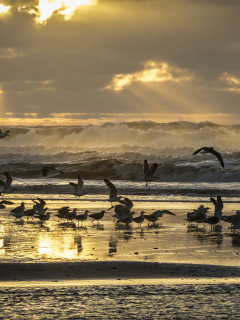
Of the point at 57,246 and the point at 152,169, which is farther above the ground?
the point at 152,169

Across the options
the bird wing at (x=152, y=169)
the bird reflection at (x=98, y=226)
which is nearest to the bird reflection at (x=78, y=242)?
the bird reflection at (x=98, y=226)

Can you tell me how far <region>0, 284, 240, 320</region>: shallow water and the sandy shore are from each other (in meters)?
0.78

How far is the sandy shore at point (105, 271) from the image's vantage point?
9.35 m

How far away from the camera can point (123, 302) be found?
771 cm

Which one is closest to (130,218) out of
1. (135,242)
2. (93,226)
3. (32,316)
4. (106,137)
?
(93,226)

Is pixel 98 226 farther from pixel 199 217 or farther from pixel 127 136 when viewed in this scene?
pixel 127 136

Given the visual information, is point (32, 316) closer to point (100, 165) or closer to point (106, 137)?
point (100, 165)

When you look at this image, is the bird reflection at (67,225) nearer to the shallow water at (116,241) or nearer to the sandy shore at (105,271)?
the shallow water at (116,241)

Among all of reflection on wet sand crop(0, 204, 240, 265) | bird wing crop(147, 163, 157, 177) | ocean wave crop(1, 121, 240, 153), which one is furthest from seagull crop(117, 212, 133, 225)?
ocean wave crop(1, 121, 240, 153)

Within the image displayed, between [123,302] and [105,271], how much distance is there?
2.10m

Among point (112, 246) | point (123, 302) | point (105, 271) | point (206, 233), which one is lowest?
point (123, 302)

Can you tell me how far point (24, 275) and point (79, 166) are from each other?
37.3 meters

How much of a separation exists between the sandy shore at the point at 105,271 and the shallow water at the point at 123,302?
0.78 meters

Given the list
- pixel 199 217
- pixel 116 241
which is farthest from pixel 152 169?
pixel 116 241
